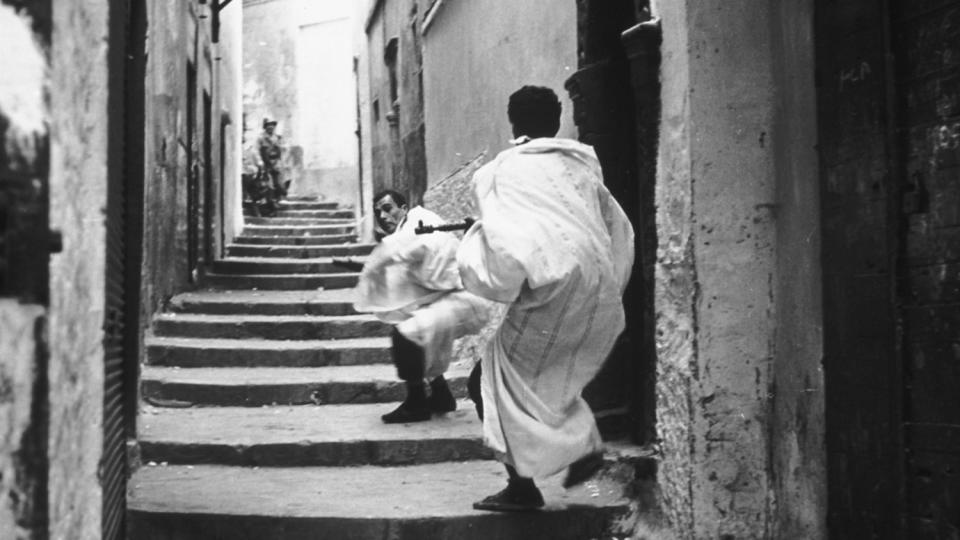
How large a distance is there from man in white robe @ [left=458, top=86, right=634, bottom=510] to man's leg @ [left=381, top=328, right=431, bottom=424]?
206cm

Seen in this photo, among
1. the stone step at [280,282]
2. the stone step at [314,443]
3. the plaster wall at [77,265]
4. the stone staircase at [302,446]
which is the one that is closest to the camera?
the plaster wall at [77,265]

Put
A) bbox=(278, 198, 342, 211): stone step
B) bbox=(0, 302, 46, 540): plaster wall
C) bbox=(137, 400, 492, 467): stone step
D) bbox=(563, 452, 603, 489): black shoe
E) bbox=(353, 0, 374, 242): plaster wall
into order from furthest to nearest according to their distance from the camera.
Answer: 1. bbox=(278, 198, 342, 211): stone step
2. bbox=(353, 0, 374, 242): plaster wall
3. bbox=(137, 400, 492, 467): stone step
4. bbox=(563, 452, 603, 489): black shoe
5. bbox=(0, 302, 46, 540): plaster wall

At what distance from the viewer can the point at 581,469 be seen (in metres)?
4.53

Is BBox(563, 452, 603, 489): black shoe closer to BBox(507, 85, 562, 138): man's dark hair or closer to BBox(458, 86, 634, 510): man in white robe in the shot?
BBox(458, 86, 634, 510): man in white robe

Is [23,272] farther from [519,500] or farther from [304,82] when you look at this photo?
[304,82]

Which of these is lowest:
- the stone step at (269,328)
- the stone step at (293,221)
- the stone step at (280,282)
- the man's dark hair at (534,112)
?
the stone step at (269,328)

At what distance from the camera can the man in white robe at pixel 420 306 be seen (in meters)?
6.64

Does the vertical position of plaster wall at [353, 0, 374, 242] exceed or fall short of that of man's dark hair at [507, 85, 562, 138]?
it exceeds it

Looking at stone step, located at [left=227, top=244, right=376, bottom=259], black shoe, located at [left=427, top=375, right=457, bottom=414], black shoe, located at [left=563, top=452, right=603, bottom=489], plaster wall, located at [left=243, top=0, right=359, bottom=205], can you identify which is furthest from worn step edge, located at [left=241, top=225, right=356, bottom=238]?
black shoe, located at [left=563, top=452, right=603, bottom=489]

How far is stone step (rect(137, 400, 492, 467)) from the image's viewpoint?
20.1 ft

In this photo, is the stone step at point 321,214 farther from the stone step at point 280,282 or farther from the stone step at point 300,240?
the stone step at point 280,282

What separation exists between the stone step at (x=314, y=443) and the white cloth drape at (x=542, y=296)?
1.81 meters

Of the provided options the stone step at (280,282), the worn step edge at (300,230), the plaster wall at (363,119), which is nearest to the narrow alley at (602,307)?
the stone step at (280,282)

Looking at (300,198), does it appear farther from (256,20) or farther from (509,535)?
(509,535)
